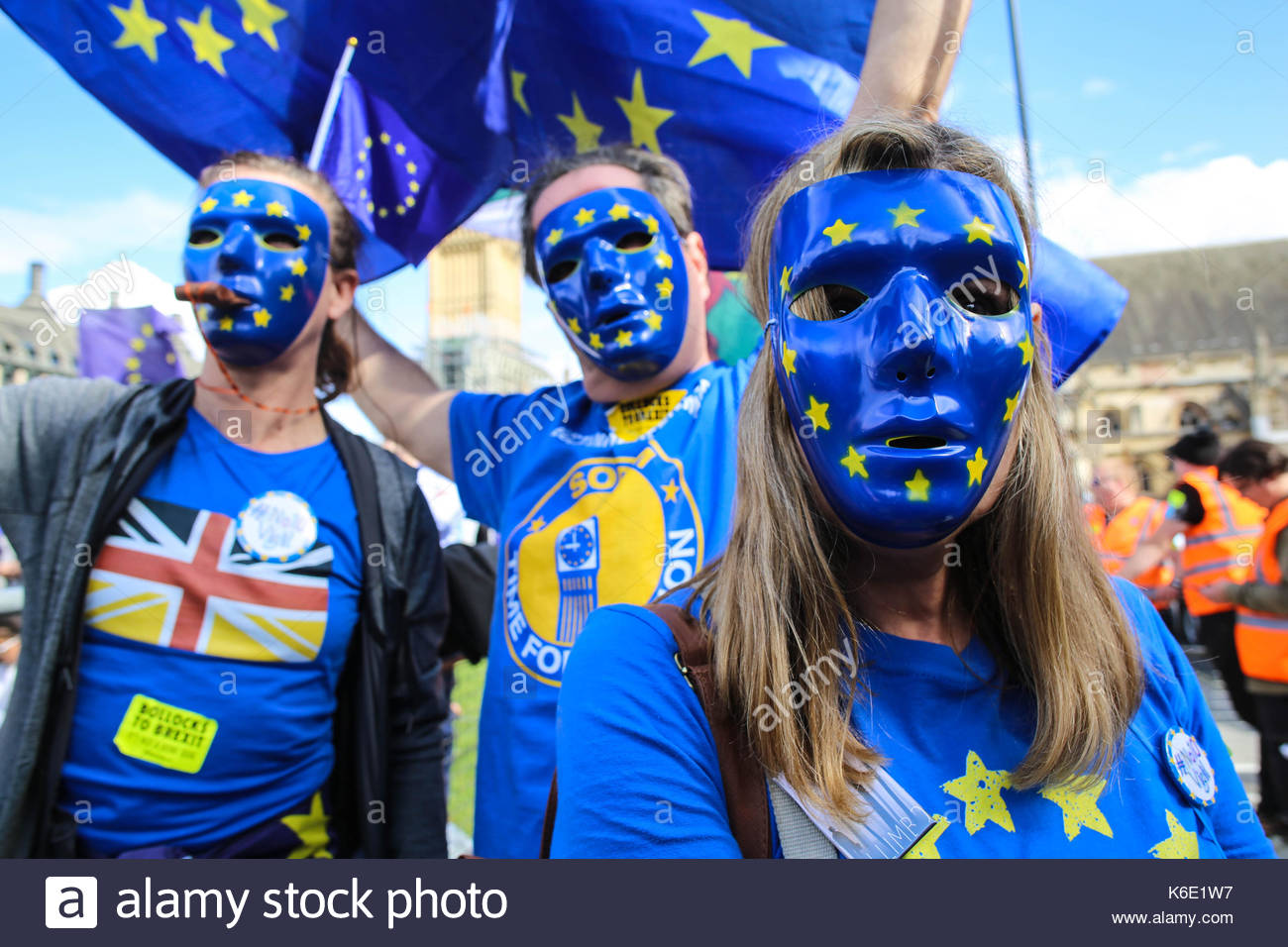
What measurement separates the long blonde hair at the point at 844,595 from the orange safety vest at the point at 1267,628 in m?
3.16

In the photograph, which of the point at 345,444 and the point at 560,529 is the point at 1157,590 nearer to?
the point at 560,529

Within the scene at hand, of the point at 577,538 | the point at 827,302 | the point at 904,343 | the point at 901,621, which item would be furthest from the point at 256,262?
the point at 901,621

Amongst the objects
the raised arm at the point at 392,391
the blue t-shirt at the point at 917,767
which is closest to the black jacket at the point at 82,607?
the raised arm at the point at 392,391

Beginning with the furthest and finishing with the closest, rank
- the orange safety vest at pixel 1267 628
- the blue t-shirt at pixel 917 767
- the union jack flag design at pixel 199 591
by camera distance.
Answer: the orange safety vest at pixel 1267 628, the union jack flag design at pixel 199 591, the blue t-shirt at pixel 917 767

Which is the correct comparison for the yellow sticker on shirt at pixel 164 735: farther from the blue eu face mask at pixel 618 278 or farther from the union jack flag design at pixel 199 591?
the blue eu face mask at pixel 618 278

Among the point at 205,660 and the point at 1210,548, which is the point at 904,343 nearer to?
the point at 205,660

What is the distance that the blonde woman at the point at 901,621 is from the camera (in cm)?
107

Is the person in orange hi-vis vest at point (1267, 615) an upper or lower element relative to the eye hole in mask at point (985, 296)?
lower

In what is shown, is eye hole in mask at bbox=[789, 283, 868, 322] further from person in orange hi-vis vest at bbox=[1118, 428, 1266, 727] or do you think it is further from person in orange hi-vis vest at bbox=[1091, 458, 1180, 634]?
person in orange hi-vis vest at bbox=[1118, 428, 1266, 727]

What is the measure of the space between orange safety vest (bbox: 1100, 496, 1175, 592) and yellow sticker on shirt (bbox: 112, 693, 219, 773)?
162 inches

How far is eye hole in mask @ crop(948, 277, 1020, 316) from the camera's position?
1291 mm

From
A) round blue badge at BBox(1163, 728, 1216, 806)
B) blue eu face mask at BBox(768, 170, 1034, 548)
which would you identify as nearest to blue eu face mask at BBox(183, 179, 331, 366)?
blue eu face mask at BBox(768, 170, 1034, 548)

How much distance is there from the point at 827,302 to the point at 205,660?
5.61 ft
